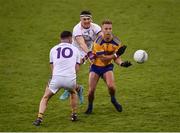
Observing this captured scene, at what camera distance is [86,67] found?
21.0 meters

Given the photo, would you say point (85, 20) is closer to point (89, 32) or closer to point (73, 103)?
point (89, 32)

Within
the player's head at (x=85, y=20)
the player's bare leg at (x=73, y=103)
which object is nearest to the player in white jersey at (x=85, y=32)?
the player's head at (x=85, y=20)

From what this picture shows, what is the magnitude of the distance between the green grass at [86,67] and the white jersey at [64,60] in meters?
1.31

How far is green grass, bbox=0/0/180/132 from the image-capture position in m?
14.2

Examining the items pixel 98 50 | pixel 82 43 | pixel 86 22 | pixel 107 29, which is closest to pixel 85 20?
pixel 86 22

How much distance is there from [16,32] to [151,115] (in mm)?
11901

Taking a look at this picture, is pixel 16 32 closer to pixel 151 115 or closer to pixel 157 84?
pixel 157 84

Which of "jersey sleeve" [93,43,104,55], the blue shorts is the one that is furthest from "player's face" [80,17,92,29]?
the blue shorts

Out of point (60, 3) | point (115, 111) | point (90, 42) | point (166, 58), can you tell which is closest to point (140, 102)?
point (115, 111)

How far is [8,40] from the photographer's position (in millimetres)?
23984

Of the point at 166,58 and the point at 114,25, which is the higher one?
the point at 114,25

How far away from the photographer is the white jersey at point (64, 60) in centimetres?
1357

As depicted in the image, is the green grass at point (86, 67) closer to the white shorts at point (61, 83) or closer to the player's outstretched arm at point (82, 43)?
the white shorts at point (61, 83)

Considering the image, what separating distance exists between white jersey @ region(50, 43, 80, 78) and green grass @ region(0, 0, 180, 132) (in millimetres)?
1311
